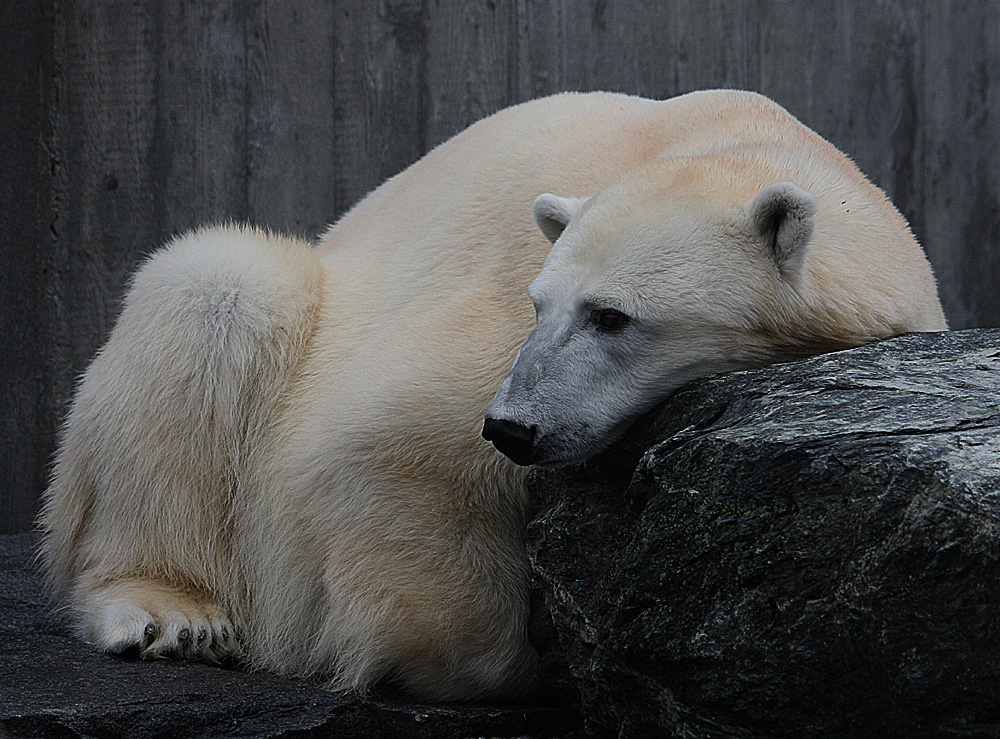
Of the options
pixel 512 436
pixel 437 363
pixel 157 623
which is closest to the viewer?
pixel 512 436

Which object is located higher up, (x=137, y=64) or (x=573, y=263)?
(x=137, y=64)

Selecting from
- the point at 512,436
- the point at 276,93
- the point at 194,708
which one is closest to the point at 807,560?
the point at 512,436

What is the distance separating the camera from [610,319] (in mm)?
2137

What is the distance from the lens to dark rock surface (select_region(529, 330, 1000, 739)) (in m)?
1.52

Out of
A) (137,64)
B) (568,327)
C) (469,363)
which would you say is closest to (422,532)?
(469,363)

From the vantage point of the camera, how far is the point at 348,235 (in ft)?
10.9

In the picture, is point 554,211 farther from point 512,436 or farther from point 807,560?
point 807,560

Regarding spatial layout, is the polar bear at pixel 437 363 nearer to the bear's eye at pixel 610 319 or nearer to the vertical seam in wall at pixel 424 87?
the bear's eye at pixel 610 319

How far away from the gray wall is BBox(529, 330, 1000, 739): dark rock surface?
266 cm

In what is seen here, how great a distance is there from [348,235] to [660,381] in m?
1.46

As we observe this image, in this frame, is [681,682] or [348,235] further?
[348,235]

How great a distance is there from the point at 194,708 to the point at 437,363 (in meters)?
0.87

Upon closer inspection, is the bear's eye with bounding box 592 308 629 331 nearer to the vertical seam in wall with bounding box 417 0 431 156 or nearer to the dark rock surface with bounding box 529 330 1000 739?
the dark rock surface with bounding box 529 330 1000 739

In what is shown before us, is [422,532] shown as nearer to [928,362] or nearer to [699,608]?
[699,608]
